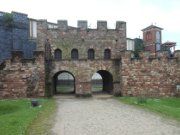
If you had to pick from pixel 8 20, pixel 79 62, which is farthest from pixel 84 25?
pixel 8 20


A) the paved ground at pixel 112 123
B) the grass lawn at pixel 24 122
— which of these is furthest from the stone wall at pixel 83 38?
the paved ground at pixel 112 123

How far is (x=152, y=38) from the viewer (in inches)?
2088

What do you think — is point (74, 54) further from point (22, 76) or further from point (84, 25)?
point (22, 76)

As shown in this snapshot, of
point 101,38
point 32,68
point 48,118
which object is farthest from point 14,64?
point 48,118

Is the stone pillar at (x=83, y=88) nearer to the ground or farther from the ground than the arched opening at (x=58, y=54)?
nearer to the ground

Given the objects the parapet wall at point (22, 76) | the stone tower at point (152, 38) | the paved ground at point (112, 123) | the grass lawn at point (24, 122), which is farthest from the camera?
the stone tower at point (152, 38)

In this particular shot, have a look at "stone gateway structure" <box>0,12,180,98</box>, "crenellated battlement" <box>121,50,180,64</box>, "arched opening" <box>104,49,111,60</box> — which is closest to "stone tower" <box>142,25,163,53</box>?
"stone gateway structure" <box>0,12,180,98</box>

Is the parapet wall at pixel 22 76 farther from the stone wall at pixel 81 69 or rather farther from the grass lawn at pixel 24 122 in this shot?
the grass lawn at pixel 24 122

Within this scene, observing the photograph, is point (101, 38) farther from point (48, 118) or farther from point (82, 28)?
point (48, 118)

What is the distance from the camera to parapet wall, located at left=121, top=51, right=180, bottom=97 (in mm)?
27859

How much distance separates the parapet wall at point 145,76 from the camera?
2786 cm

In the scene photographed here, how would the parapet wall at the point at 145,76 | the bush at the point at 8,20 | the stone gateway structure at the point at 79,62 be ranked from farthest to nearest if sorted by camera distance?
the bush at the point at 8,20, the parapet wall at the point at 145,76, the stone gateway structure at the point at 79,62

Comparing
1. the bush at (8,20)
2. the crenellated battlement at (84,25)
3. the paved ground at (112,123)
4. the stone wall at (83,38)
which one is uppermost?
the bush at (8,20)

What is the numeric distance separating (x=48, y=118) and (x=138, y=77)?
42.9 feet
